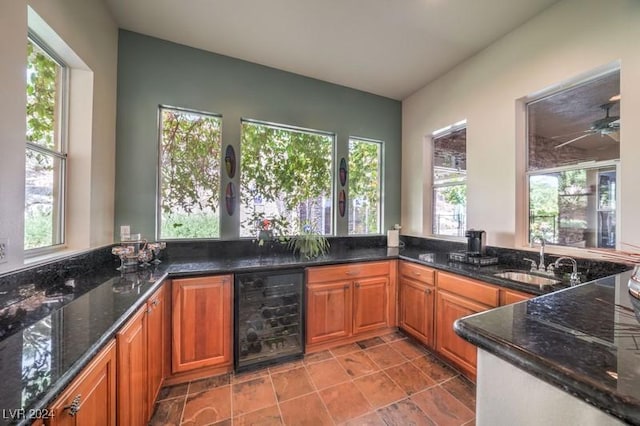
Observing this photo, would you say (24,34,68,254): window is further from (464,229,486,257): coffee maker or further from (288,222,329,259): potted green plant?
(464,229,486,257): coffee maker

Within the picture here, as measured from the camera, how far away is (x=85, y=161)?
1833 millimetres

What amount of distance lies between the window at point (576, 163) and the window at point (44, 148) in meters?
3.69

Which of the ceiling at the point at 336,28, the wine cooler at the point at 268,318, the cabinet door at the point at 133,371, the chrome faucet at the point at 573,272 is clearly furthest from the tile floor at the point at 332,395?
the ceiling at the point at 336,28

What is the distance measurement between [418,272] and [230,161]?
2.20 meters

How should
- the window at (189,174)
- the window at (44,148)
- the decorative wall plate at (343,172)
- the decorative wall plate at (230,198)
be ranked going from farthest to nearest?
1. the decorative wall plate at (343,172)
2. the decorative wall plate at (230,198)
3. the window at (189,174)
4. the window at (44,148)

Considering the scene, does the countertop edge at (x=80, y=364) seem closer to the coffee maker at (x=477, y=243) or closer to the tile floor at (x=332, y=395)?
the tile floor at (x=332, y=395)

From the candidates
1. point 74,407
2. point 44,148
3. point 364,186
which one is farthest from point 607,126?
point 44,148

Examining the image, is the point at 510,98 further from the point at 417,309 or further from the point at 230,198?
the point at 230,198

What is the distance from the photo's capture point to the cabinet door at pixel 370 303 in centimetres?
251

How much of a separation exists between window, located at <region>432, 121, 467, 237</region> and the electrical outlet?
344cm

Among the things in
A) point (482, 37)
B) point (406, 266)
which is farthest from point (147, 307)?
point (482, 37)

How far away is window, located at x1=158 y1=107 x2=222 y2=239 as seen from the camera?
2418 millimetres

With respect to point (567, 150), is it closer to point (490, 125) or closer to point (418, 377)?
point (490, 125)

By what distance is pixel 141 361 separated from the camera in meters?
1.37
